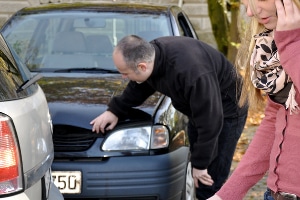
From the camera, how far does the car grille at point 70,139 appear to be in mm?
4812

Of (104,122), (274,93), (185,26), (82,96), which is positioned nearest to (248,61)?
(274,93)

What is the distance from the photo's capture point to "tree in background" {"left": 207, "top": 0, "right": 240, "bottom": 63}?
44.0 feet

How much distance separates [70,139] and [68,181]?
0.93 feet

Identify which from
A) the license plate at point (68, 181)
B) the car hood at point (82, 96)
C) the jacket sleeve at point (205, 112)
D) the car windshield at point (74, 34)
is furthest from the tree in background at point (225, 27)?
the license plate at point (68, 181)

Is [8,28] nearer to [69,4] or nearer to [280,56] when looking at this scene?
[69,4]

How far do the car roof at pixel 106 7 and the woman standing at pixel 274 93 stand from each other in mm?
3786

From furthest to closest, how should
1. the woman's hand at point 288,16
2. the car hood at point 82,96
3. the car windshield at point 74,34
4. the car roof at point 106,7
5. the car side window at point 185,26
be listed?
the car side window at point 185,26 → the car roof at point 106,7 → the car windshield at point 74,34 → the car hood at point 82,96 → the woman's hand at point 288,16

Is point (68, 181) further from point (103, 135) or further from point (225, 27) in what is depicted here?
point (225, 27)

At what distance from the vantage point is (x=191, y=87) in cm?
464

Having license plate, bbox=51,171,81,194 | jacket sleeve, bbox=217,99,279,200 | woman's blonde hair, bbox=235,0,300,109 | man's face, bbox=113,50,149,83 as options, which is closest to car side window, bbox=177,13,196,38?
man's face, bbox=113,50,149,83

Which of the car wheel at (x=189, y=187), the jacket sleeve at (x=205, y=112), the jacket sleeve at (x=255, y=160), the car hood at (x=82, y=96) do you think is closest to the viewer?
the jacket sleeve at (x=255, y=160)

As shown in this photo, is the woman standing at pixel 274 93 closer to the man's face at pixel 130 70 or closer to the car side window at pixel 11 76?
the car side window at pixel 11 76

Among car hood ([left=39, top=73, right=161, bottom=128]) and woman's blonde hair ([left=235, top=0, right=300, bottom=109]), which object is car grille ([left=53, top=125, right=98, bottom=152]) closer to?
car hood ([left=39, top=73, right=161, bottom=128])

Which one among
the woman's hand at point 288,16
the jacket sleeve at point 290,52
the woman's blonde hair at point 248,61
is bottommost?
the woman's blonde hair at point 248,61
